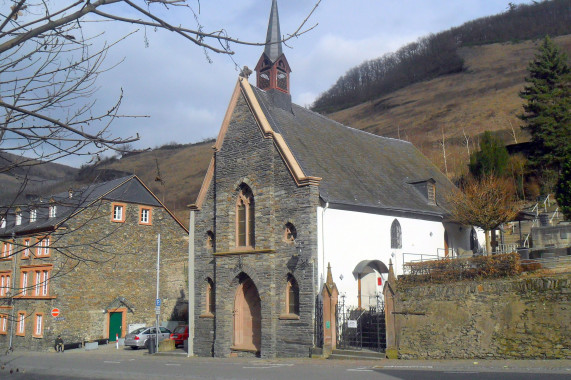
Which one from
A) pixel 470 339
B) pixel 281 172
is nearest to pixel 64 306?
pixel 281 172

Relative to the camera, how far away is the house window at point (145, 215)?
4262 cm

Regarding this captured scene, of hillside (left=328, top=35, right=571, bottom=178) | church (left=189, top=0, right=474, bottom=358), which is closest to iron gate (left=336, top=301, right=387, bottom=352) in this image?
church (left=189, top=0, right=474, bottom=358)

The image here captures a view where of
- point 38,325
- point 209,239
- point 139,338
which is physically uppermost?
point 209,239

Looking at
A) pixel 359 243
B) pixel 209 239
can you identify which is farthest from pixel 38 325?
pixel 359 243

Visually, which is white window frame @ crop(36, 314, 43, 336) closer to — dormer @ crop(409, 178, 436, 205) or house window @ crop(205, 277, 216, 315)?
house window @ crop(205, 277, 216, 315)

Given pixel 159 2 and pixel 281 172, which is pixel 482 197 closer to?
pixel 281 172

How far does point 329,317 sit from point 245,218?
6891mm

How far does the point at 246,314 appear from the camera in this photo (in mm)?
26188

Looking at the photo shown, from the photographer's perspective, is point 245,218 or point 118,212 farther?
point 118,212

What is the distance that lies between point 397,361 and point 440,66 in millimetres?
121067

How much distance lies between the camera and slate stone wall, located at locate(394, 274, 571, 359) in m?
16.9

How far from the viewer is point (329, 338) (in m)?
22.2

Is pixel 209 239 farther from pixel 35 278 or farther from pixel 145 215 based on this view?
pixel 35 278

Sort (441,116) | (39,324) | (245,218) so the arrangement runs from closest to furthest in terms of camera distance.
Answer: (245,218) < (39,324) < (441,116)
